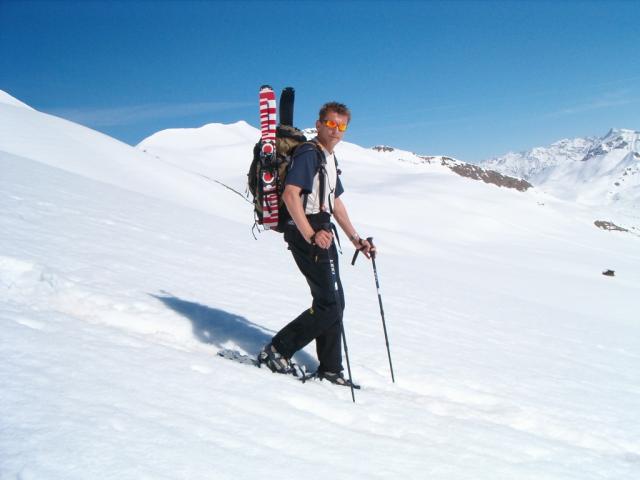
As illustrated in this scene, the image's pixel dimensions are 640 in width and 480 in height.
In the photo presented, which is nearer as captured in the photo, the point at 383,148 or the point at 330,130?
the point at 330,130

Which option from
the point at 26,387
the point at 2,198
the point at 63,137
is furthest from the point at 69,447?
the point at 63,137

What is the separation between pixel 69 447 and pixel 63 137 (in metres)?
21.5

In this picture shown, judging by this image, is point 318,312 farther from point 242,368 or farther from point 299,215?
point 299,215

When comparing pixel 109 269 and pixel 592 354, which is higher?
pixel 109 269

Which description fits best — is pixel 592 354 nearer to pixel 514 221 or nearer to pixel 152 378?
pixel 152 378

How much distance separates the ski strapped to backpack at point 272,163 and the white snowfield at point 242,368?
135 cm

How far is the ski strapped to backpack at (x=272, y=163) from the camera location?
14.0 feet

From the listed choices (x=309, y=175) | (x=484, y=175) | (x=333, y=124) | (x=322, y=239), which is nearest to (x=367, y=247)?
(x=322, y=239)

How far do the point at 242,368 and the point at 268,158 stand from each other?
1.79m

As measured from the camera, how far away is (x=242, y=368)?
4297mm

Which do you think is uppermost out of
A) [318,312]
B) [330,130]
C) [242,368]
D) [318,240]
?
[330,130]

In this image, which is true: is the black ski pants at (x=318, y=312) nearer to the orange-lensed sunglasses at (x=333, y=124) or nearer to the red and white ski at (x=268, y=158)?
the red and white ski at (x=268, y=158)

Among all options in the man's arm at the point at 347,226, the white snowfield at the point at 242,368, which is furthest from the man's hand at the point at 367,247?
the white snowfield at the point at 242,368

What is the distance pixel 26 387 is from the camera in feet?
9.32
